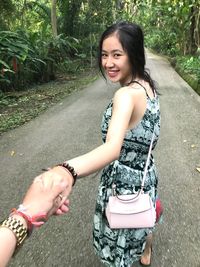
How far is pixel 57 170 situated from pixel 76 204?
8.94 ft

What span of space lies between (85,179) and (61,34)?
9.63 meters

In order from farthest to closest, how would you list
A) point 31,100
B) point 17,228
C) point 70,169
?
point 31,100
point 70,169
point 17,228

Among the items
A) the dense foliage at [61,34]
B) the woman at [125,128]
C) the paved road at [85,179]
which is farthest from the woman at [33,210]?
the dense foliage at [61,34]

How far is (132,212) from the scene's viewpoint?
1.90 meters

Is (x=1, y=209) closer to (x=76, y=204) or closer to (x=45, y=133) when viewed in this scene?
(x=76, y=204)

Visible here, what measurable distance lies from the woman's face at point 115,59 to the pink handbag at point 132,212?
60cm

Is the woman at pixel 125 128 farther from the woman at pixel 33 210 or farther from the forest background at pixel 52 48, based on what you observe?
the forest background at pixel 52 48

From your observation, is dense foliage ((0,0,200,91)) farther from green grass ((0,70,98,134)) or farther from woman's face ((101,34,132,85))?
woman's face ((101,34,132,85))

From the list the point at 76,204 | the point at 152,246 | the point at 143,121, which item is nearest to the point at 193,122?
the point at 76,204

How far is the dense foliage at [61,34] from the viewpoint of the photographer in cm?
984

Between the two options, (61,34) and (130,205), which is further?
(61,34)

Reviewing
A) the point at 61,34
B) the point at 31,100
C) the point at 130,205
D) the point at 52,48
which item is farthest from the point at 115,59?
the point at 61,34

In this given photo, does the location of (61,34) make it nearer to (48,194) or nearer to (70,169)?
(70,169)

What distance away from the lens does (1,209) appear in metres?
3.76
